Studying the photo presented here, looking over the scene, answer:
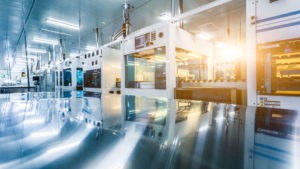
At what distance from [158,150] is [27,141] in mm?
514

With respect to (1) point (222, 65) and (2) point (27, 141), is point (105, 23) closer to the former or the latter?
(1) point (222, 65)

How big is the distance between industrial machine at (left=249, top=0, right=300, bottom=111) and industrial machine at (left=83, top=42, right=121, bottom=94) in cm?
447

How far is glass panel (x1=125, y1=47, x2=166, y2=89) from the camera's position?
336 centimetres

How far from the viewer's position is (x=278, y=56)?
189 cm

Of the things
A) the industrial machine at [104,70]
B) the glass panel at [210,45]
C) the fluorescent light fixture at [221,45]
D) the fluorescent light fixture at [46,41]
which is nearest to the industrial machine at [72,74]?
the industrial machine at [104,70]

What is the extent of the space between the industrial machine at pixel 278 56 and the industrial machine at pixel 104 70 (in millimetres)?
4467

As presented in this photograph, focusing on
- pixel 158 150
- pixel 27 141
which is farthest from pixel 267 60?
pixel 27 141

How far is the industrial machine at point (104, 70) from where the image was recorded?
552 cm

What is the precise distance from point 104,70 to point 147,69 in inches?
66.8

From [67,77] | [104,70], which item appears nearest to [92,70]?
[104,70]

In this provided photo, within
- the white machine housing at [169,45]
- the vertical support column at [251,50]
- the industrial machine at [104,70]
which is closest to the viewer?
the vertical support column at [251,50]

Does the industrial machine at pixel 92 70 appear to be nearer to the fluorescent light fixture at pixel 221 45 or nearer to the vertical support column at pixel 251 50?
the vertical support column at pixel 251 50

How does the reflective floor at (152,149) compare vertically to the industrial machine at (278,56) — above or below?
below

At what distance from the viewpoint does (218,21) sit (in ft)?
19.0
